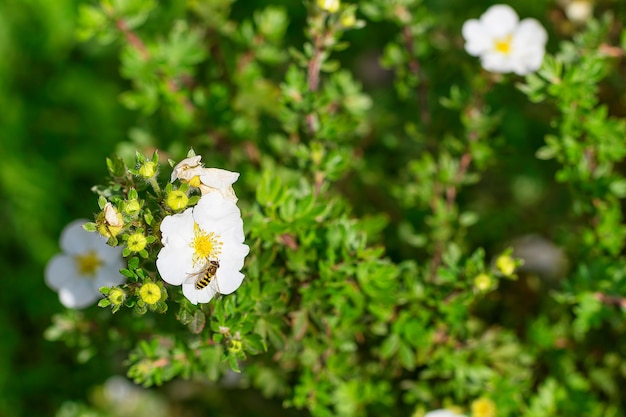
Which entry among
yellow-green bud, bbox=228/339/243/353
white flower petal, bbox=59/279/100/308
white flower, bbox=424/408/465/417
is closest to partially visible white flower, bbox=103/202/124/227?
yellow-green bud, bbox=228/339/243/353

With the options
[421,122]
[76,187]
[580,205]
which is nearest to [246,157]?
[421,122]

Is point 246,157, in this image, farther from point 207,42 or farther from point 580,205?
point 580,205

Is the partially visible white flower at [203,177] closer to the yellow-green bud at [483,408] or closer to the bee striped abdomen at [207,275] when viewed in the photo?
the bee striped abdomen at [207,275]

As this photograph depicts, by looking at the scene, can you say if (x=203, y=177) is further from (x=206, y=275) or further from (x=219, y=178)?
(x=206, y=275)

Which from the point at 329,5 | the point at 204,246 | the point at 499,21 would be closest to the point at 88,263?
the point at 204,246

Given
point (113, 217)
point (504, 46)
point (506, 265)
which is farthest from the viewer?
point (504, 46)

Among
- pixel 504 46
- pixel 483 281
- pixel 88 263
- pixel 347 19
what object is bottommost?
pixel 483 281

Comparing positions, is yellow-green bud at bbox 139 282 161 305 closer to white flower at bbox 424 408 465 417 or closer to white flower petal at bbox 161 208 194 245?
white flower petal at bbox 161 208 194 245
